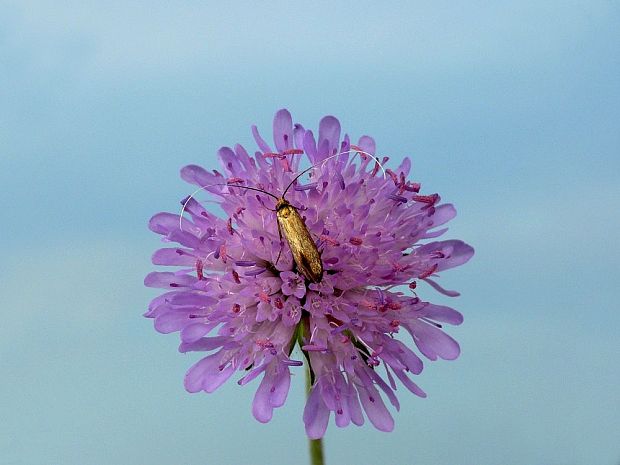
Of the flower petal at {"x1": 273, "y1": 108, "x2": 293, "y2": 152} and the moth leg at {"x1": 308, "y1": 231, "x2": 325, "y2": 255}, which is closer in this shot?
the moth leg at {"x1": 308, "y1": 231, "x2": 325, "y2": 255}

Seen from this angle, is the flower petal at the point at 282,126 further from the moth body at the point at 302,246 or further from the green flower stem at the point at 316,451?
the green flower stem at the point at 316,451

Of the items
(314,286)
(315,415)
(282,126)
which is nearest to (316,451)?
(315,415)

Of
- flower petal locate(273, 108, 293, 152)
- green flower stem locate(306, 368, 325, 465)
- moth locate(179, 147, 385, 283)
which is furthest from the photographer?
flower petal locate(273, 108, 293, 152)

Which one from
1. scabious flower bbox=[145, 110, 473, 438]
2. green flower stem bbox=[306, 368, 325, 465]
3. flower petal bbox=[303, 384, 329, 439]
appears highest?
scabious flower bbox=[145, 110, 473, 438]

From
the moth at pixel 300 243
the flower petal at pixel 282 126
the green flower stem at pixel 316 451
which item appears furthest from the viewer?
the flower petal at pixel 282 126

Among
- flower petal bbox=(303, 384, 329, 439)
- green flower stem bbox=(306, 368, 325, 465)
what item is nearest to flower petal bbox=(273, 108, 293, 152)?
flower petal bbox=(303, 384, 329, 439)

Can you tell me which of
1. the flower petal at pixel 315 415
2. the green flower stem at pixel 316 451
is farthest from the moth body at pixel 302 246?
the green flower stem at pixel 316 451

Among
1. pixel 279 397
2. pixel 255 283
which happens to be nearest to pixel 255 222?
pixel 255 283

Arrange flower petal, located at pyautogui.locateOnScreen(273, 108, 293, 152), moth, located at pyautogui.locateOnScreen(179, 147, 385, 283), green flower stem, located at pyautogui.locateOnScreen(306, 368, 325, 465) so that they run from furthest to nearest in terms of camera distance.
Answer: flower petal, located at pyautogui.locateOnScreen(273, 108, 293, 152), green flower stem, located at pyautogui.locateOnScreen(306, 368, 325, 465), moth, located at pyautogui.locateOnScreen(179, 147, 385, 283)

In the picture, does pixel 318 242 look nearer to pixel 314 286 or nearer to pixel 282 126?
pixel 314 286

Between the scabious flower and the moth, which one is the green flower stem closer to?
the scabious flower
